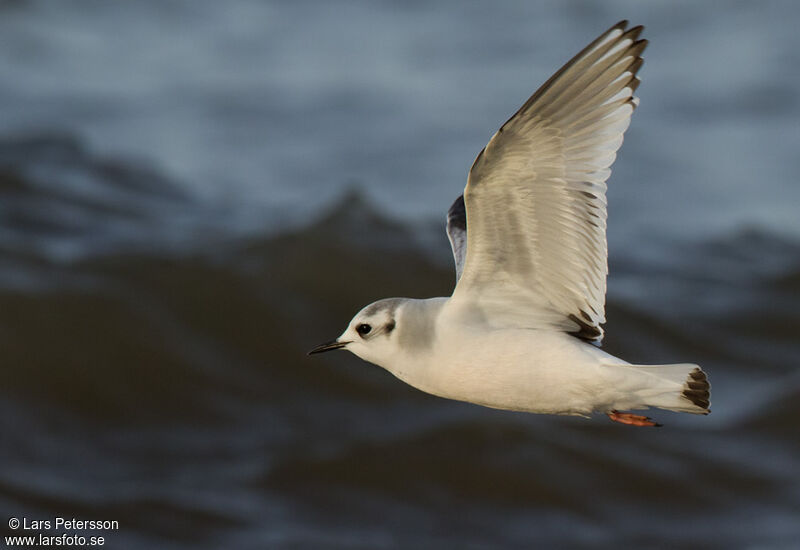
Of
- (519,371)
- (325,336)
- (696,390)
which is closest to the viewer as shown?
(696,390)

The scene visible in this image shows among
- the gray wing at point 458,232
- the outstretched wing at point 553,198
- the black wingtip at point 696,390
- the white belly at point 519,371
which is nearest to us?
the outstretched wing at point 553,198

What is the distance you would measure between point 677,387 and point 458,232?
1437mm

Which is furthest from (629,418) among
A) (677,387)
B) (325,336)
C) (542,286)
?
(325,336)

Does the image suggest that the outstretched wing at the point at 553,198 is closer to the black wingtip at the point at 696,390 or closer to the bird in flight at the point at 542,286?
the bird in flight at the point at 542,286

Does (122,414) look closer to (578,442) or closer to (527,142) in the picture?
(578,442)

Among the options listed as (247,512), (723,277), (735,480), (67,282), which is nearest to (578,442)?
(735,480)

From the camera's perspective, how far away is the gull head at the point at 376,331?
199 inches

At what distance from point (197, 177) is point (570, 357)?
12113 millimetres

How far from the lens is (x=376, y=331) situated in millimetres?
5102

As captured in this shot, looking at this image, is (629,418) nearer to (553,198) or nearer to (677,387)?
(677,387)

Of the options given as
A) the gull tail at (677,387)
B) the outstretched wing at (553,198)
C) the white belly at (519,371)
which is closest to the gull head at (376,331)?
the white belly at (519,371)

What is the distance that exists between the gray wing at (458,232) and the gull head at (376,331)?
50 cm

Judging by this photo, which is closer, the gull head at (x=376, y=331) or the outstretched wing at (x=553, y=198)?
the outstretched wing at (x=553, y=198)

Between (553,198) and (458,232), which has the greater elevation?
(458,232)
